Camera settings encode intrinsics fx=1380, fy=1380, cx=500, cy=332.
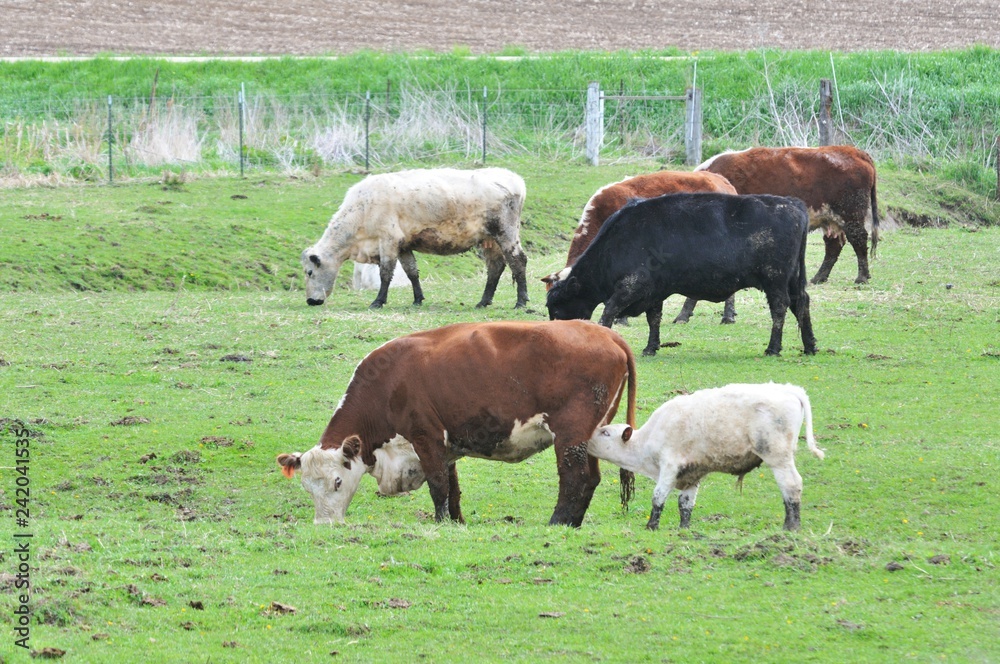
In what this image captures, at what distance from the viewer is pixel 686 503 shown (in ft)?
31.0

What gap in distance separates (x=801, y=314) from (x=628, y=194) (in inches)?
133

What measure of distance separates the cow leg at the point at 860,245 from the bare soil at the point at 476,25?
24736 mm

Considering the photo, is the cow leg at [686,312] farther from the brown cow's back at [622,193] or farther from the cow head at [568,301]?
the cow head at [568,301]

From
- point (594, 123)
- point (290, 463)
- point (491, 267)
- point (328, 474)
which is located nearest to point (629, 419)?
point (328, 474)

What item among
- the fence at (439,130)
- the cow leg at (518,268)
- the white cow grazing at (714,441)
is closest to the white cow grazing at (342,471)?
the white cow grazing at (714,441)

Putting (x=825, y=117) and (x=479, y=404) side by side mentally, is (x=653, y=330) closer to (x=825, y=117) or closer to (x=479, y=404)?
(x=479, y=404)

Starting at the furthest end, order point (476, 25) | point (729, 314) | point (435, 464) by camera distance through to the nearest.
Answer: point (476, 25), point (729, 314), point (435, 464)

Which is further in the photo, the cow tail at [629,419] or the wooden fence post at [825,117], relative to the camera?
the wooden fence post at [825,117]

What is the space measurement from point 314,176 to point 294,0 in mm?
24345

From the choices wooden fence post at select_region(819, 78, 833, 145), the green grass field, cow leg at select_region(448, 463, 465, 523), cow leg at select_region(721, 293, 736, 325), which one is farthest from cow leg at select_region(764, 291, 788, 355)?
wooden fence post at select_region(819, 78, 833, 145)

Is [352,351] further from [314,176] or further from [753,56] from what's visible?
[753,56]

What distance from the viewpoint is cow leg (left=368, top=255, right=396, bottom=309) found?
1928 cm

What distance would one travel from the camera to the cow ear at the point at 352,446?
31.4 ft

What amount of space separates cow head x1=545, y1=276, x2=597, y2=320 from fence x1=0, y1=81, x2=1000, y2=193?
43.5 feet
